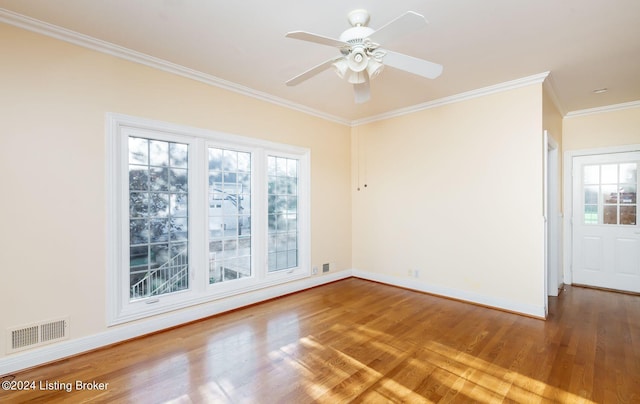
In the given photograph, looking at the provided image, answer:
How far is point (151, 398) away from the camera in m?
2.04

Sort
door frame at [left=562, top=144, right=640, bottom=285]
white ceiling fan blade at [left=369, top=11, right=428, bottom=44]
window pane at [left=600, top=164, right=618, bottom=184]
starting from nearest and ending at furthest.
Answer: white ceiling fan blade at [left=369, top=11, right=428, bottom=44], window pane at [left=600, top=164, right=618, bottom=184], door frame at [left=562, top=144, right=640, bottom=285]

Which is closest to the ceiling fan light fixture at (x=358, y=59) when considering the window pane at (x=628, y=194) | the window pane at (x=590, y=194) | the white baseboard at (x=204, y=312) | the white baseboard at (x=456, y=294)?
the white baseboard at (x=204, y=312)

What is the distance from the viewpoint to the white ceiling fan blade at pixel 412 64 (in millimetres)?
2156

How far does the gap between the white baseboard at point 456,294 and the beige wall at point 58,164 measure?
370 cm

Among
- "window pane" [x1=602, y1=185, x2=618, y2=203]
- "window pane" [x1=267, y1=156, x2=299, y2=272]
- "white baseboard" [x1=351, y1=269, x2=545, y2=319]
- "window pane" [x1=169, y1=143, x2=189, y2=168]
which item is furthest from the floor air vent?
"window pane" [x1=602, y1=185, x2=618, y2=203]

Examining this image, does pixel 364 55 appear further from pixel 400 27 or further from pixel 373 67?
pixel 400 27

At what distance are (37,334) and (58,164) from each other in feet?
4.57

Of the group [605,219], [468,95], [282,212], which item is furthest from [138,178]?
[605,219]

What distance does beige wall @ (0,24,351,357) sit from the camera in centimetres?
235

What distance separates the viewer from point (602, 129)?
14.7 feet

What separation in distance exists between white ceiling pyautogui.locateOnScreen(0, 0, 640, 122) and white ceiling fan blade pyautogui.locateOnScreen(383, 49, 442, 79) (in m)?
0.39

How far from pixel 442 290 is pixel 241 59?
389cm

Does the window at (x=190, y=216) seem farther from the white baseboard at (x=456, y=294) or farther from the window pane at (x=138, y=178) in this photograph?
the white baseboard at (x=456, y=294)

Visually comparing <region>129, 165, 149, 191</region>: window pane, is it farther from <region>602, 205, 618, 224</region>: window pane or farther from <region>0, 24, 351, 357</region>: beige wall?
<region>602, 205, 618, 224</region>: window pane
